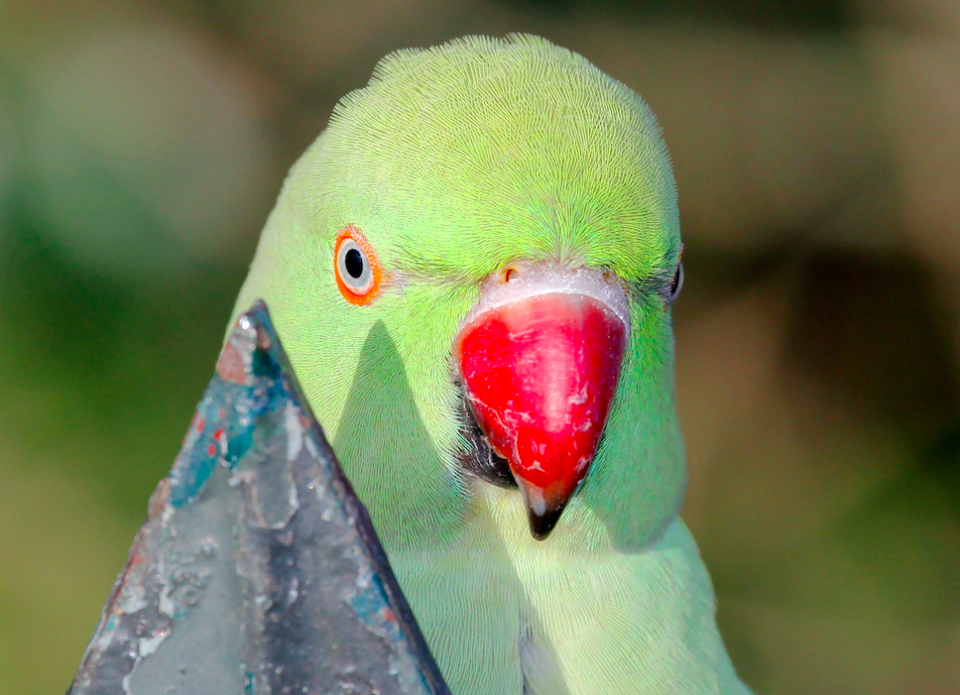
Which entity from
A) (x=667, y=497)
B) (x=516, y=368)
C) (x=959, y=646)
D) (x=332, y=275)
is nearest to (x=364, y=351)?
(x=332, y=275)

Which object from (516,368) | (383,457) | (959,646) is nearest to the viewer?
(516,368)

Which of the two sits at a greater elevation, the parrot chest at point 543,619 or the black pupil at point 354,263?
the black pupil at point 354,263

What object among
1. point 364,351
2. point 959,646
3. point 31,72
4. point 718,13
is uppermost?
point 718,13

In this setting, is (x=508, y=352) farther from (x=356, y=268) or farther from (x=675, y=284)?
(x=675, y=284)

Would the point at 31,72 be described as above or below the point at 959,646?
above

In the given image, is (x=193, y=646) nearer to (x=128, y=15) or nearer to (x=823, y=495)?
(x=128, y=15)

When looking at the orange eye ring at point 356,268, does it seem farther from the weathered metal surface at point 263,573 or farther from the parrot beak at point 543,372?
the weathered metal surface at point 263,573

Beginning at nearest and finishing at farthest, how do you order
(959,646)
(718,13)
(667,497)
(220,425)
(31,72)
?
(220,425) → (667,497) → (31,72) → (718,13) → (959,646)

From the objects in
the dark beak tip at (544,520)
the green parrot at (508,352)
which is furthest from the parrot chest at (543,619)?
the dark beak tip at (544,520)
